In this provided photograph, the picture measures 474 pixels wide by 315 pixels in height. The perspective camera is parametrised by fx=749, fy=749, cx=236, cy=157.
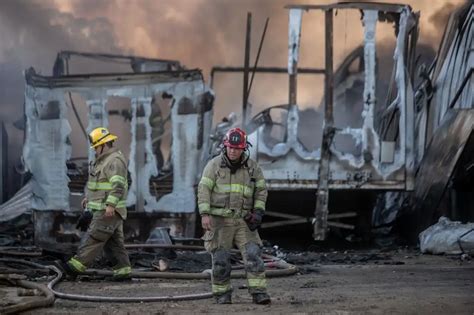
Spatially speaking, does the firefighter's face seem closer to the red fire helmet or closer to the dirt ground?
the red fire helmet

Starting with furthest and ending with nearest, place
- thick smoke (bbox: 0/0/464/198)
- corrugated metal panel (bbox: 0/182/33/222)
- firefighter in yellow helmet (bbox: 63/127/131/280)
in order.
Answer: thick smoke (bbox: 0/0/464/198)
corrugated metal panel (bbox: 0/182/33/222)
firefighter in yellow helmet (bbox: 63/127/131/280)

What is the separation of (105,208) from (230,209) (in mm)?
1747

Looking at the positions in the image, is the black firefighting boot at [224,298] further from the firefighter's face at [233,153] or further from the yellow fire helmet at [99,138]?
the yellow fire helmet at [99,138]

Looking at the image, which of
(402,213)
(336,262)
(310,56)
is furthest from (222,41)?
(336,262)

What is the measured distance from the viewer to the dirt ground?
5.54m

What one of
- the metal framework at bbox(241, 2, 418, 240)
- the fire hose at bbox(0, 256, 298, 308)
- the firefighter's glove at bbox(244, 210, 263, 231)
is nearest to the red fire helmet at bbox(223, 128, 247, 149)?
Result: the firefighter's glove at bbox(244, 210, 263, 231)

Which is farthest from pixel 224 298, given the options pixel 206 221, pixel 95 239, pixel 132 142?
pixel 132 142

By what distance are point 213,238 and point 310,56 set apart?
10973 mm

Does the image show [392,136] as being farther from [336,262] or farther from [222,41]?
[222,41]

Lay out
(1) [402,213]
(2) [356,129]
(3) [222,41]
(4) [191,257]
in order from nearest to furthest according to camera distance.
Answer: (4) [191,257]
(2) [356,129]
(1) [402,213]
(3) [222,41]

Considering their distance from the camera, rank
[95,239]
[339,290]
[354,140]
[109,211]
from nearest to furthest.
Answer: [339,290]
[109,211]
[95,239]
[354,140]

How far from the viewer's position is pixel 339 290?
6.70 metres

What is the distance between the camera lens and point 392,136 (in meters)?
11.8

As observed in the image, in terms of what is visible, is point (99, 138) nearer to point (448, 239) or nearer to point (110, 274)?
point (110, 274)
